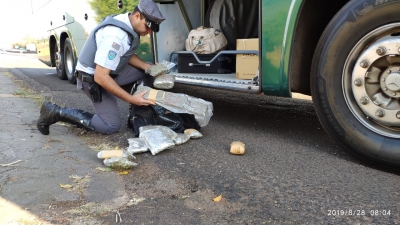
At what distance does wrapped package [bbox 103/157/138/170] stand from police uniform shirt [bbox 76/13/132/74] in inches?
33.9

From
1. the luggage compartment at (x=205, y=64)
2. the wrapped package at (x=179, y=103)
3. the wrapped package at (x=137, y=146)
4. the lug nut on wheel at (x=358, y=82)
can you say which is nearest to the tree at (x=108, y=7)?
the luggage compartment at (x=205, y=64)

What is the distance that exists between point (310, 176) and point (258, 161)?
1.31 ft

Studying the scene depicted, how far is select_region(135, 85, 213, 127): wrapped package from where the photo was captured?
2.92 metres

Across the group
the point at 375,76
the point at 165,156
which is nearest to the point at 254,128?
the point at 165,156

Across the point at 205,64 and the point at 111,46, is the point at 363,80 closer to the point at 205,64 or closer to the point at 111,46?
the point at 111,46

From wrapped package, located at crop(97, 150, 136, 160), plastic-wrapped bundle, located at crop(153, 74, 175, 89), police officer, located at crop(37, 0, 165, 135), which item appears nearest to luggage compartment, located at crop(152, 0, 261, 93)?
plastic-wrapped bundle, located at crop(153, 74, 175, 89)

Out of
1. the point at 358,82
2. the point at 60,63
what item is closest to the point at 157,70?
the point at 358,82

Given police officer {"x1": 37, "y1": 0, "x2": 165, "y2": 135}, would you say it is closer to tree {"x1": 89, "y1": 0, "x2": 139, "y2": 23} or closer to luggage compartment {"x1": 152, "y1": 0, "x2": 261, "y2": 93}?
luggage compartment {"x1": 152, "y1": 0, "x2": 261, "y2": 93}

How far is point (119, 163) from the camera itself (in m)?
2.28

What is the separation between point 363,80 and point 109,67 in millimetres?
1804

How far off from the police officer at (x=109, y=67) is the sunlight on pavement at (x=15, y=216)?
49.7 inches

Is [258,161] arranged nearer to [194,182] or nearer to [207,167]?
[207,167]

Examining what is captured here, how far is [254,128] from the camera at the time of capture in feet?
11.3

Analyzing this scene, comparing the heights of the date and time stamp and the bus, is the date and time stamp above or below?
below
